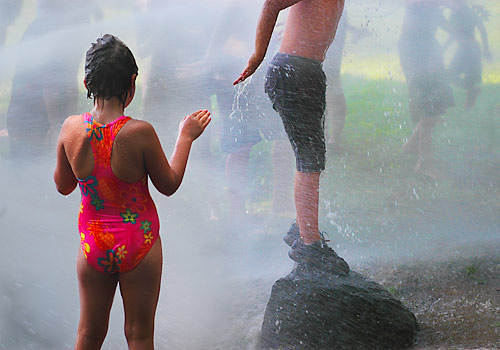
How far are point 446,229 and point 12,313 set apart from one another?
315 cm

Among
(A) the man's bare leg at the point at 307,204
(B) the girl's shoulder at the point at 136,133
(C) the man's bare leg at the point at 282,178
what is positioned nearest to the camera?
(B) the girl's shoulder at the point at 136,133

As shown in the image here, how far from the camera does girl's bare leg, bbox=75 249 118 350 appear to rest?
1.81m

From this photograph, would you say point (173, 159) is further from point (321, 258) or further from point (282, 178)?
Answer: point (282, 178)

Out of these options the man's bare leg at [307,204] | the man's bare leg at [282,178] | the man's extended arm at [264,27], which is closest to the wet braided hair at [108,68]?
the man's extended arm at [264,27]

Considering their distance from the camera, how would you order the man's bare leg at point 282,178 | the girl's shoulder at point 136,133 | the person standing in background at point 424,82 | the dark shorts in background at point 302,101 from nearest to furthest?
the girl's shoulder at point 136,133
the dark shorts in background at point 302,101
the man's bare leg at point 282,178
the person standing in background at point 424,82

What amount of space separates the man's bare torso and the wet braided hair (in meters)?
1.06

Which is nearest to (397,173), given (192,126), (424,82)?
(424,82)

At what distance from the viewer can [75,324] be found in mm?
3307

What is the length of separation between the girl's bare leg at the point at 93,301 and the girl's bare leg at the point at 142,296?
6cm

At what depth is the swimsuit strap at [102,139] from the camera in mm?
1735

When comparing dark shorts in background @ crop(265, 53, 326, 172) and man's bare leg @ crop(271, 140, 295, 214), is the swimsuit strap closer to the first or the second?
dark shorts in background @ crop(265, 53, 326, 172)

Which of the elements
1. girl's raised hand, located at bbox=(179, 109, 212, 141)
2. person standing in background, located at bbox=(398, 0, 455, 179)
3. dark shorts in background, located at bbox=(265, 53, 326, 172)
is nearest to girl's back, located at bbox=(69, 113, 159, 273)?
girl's raised hand, located at bbox=(179, 109, 212, 141)

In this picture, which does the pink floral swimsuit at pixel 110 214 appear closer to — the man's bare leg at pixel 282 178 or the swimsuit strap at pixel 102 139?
the swimsuit strap at pixel 102 139

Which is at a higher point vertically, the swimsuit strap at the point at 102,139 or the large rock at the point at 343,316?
the swimsuit strap at the point at 102,139
